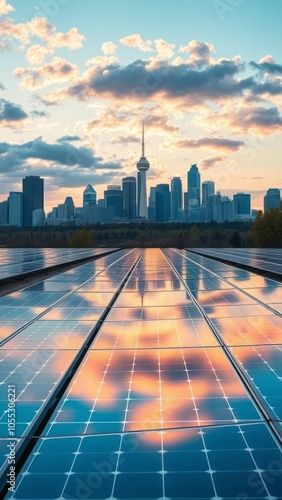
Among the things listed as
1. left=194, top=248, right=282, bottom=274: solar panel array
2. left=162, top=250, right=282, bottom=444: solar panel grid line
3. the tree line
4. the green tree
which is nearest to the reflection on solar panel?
left=162, top=250, right=282, bottom=444: solar panel grid line

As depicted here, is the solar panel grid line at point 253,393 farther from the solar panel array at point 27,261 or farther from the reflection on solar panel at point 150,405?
the solar panel array at point 27,261

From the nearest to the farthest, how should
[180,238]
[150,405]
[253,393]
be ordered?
[150,405] → [253,393] → [180,238]

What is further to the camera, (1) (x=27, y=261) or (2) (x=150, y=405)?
(1) (x=27, y=261)

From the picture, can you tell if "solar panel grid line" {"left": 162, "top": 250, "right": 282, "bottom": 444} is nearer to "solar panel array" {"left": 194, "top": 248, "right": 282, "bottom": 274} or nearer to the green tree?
"solar panel array" {"left": 194, "top": 248, "right": 282, "bottom": 274}

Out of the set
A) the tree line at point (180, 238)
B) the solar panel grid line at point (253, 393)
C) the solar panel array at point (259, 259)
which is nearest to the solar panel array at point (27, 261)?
the solar panel array at point (259, 259)

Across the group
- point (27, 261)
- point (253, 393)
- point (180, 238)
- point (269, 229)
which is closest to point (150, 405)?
point (253, 393)

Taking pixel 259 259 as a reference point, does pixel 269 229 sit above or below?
above

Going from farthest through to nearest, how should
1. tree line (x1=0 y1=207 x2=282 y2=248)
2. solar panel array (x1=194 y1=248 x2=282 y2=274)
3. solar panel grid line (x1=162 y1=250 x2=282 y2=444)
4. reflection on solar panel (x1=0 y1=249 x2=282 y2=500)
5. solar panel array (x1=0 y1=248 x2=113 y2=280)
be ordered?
1. tree line (x1=0 y1=207 x2=282 y2=248)
2. solar panel array (x1=194 y1=248 x2=282 y2=274)
3. solar panel array (x1=0 y1=248 x2=113 y2=280)
4. solar panel grid line (x1=162 y1=250 x2=282 y2=444)
5. reflection on solar panel (x1=0 y1=249 x2=282 y2=500)

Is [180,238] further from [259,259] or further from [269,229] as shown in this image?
[259,259]

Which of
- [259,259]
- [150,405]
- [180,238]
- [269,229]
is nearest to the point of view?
[150,405]
